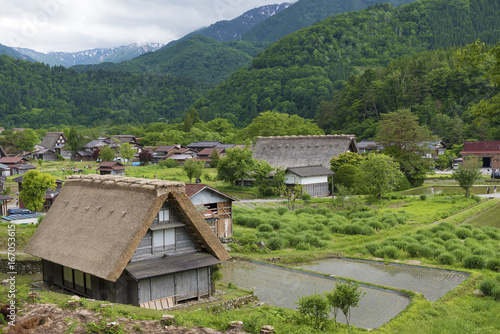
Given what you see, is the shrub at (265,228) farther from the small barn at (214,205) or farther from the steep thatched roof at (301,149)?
the steep thatched roof at (301,149)

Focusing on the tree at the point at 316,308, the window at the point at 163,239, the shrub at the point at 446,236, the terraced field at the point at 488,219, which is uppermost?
the window at the point at 163,239

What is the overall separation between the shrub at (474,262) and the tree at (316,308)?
10895mm

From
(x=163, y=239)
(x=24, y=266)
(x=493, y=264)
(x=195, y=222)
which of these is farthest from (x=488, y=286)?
(x=24, y=266)

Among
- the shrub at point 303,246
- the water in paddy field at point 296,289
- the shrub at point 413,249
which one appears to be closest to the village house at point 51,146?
the shrub at point 303,246

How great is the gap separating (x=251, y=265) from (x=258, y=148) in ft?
99.2

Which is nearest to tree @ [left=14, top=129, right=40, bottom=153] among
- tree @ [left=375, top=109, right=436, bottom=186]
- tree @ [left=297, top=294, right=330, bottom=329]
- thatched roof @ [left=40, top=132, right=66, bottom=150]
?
thatched roof @ [left=40, top=132, right=66, bottom=150]

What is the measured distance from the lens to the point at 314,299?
12195 mm

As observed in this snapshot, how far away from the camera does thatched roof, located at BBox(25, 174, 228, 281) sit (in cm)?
1390

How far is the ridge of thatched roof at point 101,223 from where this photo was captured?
13.9 m

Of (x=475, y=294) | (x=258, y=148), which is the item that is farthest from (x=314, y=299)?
(x=258, y=148)

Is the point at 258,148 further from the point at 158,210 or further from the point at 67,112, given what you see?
the point at 67,112

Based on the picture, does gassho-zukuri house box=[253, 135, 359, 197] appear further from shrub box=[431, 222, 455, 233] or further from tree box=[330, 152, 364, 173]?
shrub box=[431, 222, 455, 233]

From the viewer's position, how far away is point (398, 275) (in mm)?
19578

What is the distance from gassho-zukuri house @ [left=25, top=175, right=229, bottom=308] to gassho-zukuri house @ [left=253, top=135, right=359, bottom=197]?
2806cm
